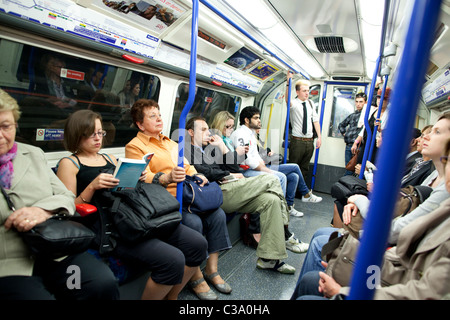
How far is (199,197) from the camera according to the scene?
2.45 metres

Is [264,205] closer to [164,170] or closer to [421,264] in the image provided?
[164,170]

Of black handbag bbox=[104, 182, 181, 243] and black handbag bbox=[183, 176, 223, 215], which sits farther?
black handbag bbox=[183, 176, 223, 215]

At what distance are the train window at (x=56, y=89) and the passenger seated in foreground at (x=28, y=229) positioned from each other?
2.62 feet

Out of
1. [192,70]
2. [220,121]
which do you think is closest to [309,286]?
[192,70]

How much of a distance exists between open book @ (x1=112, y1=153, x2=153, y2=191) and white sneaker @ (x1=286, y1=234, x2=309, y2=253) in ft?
7.61

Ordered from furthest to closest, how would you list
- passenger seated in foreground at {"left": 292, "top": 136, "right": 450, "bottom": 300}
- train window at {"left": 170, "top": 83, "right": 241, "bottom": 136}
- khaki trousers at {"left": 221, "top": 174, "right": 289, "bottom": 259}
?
train window at {"left": 170, "top": 83, "right": 241, "bottom": 136} < khaki trousers at {"left": 221, "top": 174, "right": 289, "bottom": 259} < passenger seated in foreground at {"left": 292, "top": 136, "right": 450, "bottom": 300}

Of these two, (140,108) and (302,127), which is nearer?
(140,108)

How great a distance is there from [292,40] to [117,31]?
2897mm

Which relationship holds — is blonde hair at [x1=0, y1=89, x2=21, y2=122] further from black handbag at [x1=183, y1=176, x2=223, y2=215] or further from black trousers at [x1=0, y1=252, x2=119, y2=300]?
black handbag at [x1=183, y1=176, x2=223, y2=215]

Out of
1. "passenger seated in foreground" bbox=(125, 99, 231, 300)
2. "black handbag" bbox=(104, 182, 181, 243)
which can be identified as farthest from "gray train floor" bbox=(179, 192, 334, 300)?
"black handbag" bbox=(104, 182, 181, 243)

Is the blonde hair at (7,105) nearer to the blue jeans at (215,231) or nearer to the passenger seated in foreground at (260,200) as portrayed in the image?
the blue jeans at (215,231)

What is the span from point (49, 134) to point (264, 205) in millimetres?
2301

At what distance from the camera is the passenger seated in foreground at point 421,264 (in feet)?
3.18

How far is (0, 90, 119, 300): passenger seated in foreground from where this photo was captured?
129cm
